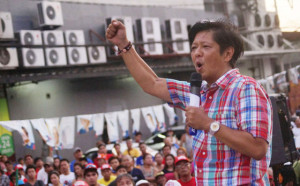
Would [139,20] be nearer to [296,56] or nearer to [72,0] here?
[72,0]

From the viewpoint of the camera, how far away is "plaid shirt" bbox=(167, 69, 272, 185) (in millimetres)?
2426

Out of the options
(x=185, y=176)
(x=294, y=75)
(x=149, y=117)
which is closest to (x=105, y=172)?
(x=185, y=176)

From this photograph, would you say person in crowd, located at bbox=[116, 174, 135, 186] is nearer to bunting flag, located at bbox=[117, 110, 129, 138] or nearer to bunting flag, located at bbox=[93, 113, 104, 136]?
bunting flag, located at bbox=[93, 113, 104, 136]

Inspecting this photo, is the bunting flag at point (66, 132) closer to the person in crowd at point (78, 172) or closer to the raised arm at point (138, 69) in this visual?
the person in crowd at point (78, 172)

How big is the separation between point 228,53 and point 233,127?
1.31ft

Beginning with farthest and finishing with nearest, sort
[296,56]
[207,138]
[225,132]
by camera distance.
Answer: [296,56]
[207,138]
[225,132]

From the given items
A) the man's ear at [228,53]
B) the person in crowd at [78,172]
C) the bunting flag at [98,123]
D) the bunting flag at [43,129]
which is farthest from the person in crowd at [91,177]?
the man's ear at [228,53]

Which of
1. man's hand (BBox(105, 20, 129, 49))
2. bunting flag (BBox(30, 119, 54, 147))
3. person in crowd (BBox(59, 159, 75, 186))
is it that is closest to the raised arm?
man's hand (BBox(105, 20, 129, 49))

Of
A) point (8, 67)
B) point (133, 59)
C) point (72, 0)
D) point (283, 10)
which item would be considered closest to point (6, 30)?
point (8, 67)

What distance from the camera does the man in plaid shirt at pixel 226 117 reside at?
2377 mm

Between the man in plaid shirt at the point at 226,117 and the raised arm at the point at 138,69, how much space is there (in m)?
0.30

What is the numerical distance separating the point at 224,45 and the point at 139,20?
70.6 feet

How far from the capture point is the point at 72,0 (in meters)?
22.5

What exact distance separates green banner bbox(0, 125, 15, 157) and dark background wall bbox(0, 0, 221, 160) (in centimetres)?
20
